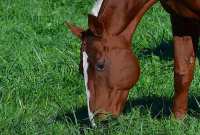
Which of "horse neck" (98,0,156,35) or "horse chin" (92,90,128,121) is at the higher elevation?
"horse neck" (98,0,156,35)

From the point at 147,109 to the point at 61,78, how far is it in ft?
4.37

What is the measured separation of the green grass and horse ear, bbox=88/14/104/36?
24.0 inches

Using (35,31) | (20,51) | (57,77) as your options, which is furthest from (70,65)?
(35,31)

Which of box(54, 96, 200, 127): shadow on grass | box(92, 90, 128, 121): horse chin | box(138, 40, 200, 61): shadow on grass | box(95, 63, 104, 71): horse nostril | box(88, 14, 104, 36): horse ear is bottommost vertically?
box(54, 96, 200, 127): shadow on grass

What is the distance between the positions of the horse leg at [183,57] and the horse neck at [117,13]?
478 millimetres

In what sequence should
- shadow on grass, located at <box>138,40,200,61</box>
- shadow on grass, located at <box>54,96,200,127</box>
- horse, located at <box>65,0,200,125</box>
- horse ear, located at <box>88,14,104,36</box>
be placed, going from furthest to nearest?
shadow on grass, located at <box>138,40,200,61</box>, shadow on grass, located at <box>54,96,200,127</box>, horse, located at <box>65,0,200,125</box>, horse ear, located at <box>88,14,104,36</box>

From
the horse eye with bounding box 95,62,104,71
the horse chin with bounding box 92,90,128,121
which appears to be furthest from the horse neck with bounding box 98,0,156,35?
the horse chin with bounding box 92,90,128,121

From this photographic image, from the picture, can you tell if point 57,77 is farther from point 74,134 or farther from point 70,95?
point 74,134

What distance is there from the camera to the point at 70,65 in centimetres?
721

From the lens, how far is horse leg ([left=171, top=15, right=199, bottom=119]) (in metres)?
5.94

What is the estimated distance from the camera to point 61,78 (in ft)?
23.0

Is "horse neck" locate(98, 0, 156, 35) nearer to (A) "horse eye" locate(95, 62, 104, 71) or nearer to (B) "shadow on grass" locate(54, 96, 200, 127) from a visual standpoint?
(A) "horse eye" locate(95, 62, 104, 71)

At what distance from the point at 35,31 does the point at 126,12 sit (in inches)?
134

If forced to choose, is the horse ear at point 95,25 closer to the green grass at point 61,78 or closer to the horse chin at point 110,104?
the horse chin at point 110,104
